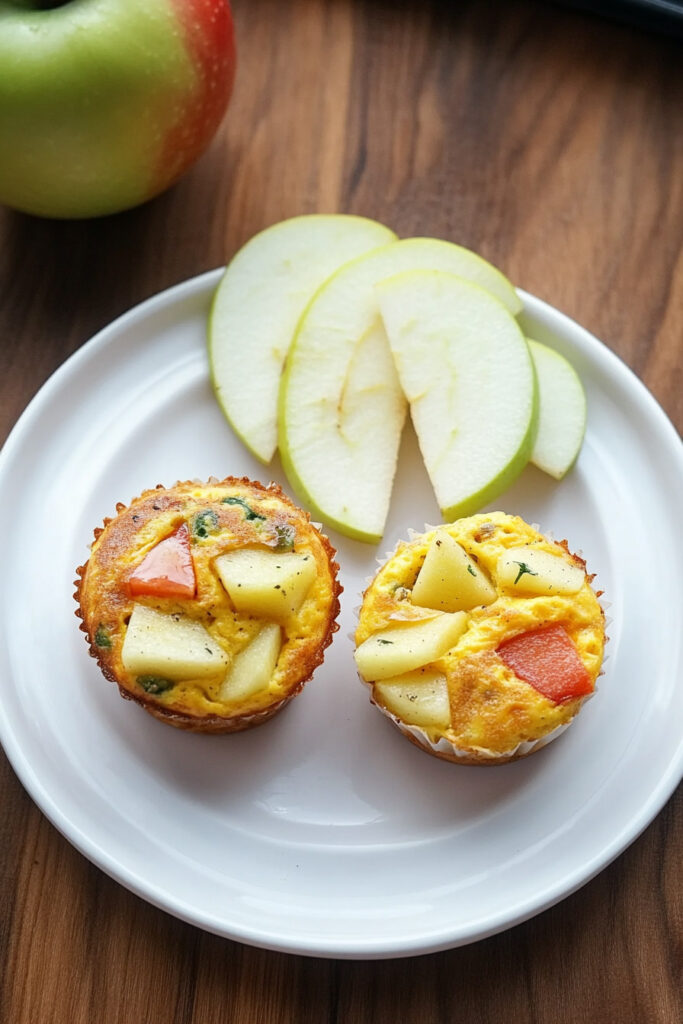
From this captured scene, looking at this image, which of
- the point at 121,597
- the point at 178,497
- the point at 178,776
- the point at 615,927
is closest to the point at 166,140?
the point at 178,497

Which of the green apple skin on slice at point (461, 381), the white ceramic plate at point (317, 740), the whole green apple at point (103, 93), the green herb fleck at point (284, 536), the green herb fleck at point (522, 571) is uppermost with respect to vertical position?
the whole green apple at point (103, 93)

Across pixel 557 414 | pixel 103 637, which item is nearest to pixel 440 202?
pixel 557 414

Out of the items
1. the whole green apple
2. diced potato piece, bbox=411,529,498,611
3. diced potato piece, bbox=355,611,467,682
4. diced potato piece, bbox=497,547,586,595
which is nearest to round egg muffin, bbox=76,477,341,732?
diced potato piece, bbox=355,611,467,682

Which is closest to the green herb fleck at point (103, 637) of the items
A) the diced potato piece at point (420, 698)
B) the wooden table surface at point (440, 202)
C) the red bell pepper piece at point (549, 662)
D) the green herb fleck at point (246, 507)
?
the green herb fleck at point (246, 507)

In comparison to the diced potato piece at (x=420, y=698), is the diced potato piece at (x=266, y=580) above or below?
above

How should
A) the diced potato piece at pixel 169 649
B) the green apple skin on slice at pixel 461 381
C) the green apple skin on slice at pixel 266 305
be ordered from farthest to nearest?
1. the green apple skin on slice at pixel 266 305
2. the green apple skin on slice at pixel 461 381
3. the diced potato piece at pixel 169 649

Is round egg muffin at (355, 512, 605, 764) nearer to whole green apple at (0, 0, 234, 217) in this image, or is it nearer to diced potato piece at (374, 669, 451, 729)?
diced potato piece at (374, 669, 451, 729)

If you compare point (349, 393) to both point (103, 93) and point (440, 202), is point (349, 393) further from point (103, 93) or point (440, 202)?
point (103, 93)

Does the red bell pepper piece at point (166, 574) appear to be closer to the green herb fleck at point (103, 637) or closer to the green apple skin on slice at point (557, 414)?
the green herb fleck at point (103, 637)
